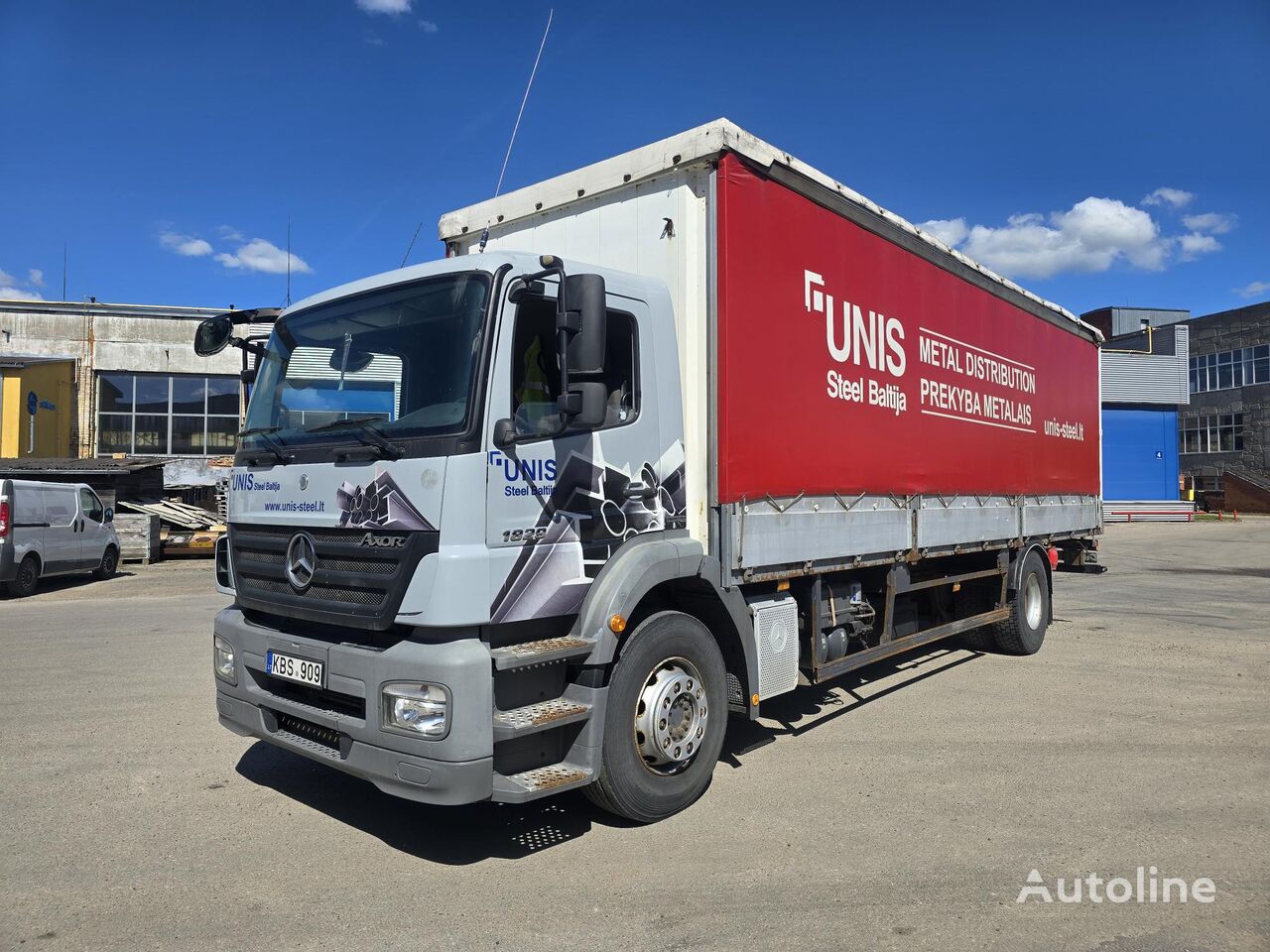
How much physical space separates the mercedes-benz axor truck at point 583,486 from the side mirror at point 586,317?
0.01 m

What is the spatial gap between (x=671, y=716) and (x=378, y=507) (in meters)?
1.84

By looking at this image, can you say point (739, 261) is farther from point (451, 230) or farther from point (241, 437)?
point (241, 437)

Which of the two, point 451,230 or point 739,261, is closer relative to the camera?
point 739,261

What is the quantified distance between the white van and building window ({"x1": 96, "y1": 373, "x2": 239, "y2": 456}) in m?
9.22

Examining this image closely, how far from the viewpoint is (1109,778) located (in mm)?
5070

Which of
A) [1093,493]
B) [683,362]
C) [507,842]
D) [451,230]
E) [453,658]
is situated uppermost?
[451,230]

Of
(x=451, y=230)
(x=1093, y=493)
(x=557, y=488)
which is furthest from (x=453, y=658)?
(x=1093, y=493)

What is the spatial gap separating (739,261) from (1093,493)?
8159 mm

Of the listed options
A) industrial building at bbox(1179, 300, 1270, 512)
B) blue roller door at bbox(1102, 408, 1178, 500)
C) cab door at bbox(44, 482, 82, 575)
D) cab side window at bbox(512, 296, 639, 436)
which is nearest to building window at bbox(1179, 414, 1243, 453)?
industrial building at bbox(1179, 300, 1270, 512)

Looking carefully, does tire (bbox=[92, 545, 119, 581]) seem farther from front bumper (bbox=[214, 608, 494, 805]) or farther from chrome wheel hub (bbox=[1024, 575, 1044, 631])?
chrome wheel hub (bbox=[1024, 575, 1044, 631])

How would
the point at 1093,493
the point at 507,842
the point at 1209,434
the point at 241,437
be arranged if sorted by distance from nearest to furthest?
the point at 507,842 < the point at 241,437 < the point at 1093,493 < the point at 1209,434

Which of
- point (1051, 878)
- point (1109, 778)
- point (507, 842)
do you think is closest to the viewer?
point (1051, 878)

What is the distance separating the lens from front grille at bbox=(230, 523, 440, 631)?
3559 millimetres

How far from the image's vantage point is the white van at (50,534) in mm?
13477
